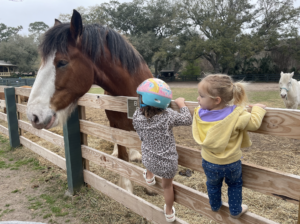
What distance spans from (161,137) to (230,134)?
548 mm

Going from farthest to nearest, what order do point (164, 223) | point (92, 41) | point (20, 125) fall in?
point (20, 125), point (92, 41), point (164, 223)

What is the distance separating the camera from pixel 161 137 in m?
1.62

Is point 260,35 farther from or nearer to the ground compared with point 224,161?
farther from the ground

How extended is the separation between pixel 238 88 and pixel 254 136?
4.71m

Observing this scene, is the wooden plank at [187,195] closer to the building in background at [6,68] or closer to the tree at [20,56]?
the tree at [20,56]

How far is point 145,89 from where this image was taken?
152cm

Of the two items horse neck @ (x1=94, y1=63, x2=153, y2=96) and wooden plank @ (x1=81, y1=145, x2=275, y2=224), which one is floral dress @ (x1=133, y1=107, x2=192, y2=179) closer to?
wooden plank @ (x1=81, y1=145, x2=275, y2=224)

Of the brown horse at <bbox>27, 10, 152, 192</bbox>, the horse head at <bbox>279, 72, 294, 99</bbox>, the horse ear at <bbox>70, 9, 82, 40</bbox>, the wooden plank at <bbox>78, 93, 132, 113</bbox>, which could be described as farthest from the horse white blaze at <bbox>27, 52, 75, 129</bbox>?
the horse head at <bbox>279, 72, 294, 99</bbox>

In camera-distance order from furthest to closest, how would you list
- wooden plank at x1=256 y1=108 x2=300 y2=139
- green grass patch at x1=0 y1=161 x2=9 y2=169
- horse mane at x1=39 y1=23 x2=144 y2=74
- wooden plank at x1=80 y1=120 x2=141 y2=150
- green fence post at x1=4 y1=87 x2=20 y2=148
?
green fence post at x1=4 y1=87 x2=20 y2=148
green grass patch at x1=0 y1=161 x2=9 y2=169
wooden plank at x1=80 y1=120 x2=141 y2=150
horse mane at x1=39 y1=23 x2=144 y2=74
wooden plank at x1=256 y1=108 x2=300 y2=139

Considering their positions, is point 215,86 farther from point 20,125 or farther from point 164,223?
Result: point 20,125

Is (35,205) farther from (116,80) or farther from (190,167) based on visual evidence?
(190,167)

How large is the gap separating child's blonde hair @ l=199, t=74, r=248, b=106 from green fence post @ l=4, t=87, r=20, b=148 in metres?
4.85

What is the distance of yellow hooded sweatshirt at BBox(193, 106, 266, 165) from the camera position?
4.06 feet

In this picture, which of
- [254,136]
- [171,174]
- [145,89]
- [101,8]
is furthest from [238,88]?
[101,8]
